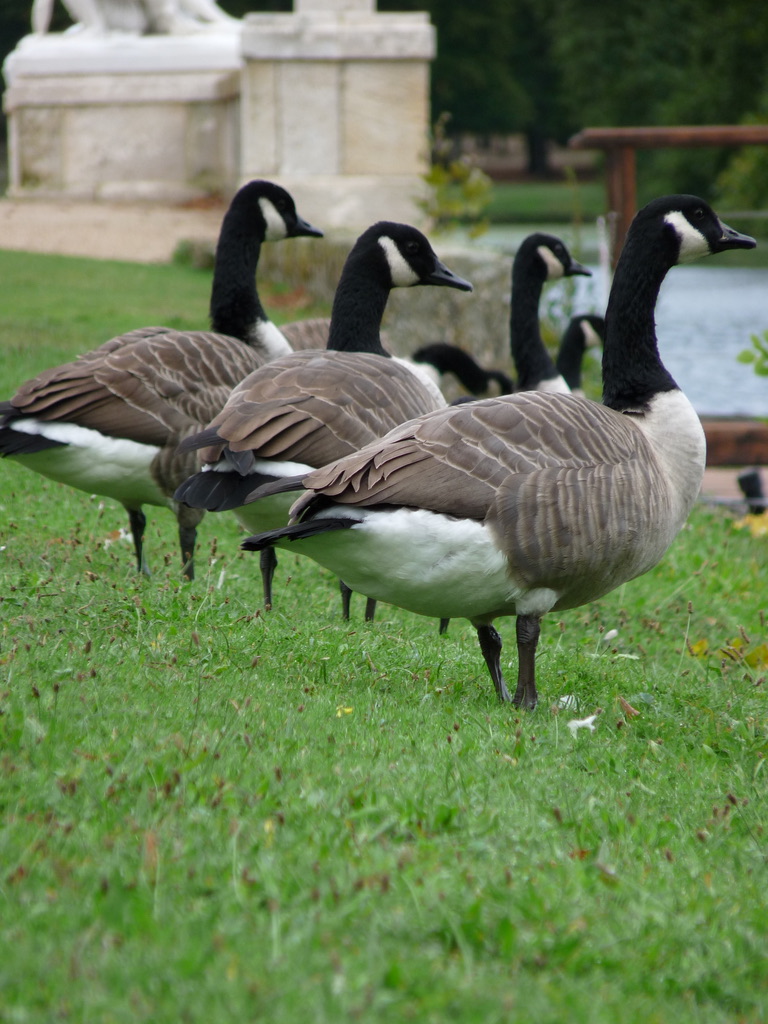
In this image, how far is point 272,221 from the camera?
8.17 m

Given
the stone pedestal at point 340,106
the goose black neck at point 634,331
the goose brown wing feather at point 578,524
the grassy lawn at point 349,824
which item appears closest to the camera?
the grassy lawn at point 349,824

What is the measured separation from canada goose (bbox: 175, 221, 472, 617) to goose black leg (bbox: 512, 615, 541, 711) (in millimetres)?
1145

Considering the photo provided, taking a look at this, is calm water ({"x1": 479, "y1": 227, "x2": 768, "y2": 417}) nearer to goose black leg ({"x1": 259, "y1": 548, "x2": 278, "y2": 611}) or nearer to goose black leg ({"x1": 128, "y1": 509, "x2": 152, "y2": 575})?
goose black leg ({"x1": 128, "y1": 509, "x2": 152, "y2": 575})

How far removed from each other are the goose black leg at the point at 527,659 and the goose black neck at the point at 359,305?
2700 mm

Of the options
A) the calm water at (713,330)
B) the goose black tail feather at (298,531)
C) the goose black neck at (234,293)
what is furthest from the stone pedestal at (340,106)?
the goose black tail feather at (298,531)

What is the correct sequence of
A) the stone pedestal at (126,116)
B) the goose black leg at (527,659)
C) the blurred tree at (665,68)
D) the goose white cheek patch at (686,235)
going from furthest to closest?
the blurred tree at (665,68), the stone pedestal at (126,116), the goose white cheek patch at (686,235), the goose black leg at (527,659)

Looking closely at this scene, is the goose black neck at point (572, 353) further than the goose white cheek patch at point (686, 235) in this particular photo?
Yes

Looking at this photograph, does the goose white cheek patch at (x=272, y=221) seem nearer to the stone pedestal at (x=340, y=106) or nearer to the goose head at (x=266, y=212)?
the goose head at (x=266, y=212)

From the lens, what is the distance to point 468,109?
59031mm

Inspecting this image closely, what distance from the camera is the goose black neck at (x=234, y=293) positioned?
7871mm

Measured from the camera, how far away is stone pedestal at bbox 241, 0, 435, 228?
59.8 ft

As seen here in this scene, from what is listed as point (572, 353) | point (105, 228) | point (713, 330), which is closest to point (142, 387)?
point (572, 353)

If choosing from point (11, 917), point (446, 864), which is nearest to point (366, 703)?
point (446, 864)

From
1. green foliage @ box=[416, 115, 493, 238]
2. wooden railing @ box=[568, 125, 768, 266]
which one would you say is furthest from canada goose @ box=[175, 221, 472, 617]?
green foliage @ box=[416, 115, 493, 238]
